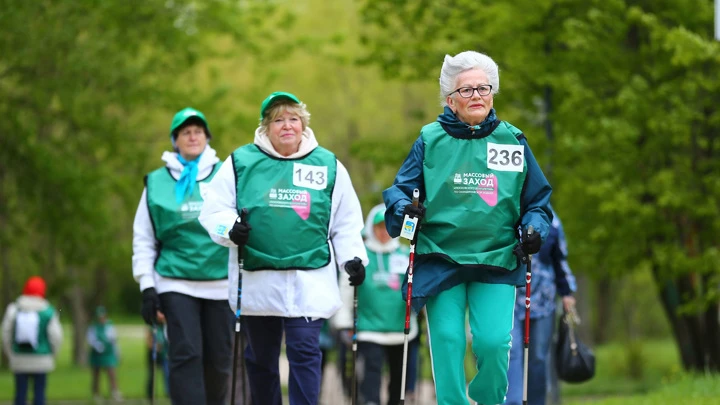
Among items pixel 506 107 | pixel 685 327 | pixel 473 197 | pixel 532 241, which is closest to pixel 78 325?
pixel 506 107

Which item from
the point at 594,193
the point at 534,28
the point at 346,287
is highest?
the point at 534,28

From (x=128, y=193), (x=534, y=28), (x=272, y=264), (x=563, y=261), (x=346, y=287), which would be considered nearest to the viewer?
(x=272, y=264)

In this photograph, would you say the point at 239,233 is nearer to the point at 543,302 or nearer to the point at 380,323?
the point at 543,302

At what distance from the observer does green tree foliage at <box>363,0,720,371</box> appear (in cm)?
1725

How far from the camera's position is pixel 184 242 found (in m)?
8.83

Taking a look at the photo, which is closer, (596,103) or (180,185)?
(180,185)

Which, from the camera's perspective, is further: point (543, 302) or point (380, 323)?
point (380, 323)

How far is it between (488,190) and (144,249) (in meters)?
3.16

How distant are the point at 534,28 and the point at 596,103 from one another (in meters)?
1.68

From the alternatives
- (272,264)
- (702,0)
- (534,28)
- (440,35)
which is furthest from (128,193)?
(272,264)

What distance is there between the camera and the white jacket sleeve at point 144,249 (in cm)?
874

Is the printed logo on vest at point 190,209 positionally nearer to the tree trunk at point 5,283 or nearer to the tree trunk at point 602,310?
the tree trunk at point 5,283

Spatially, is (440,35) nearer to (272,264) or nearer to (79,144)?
(79,144)

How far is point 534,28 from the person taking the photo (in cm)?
1878
